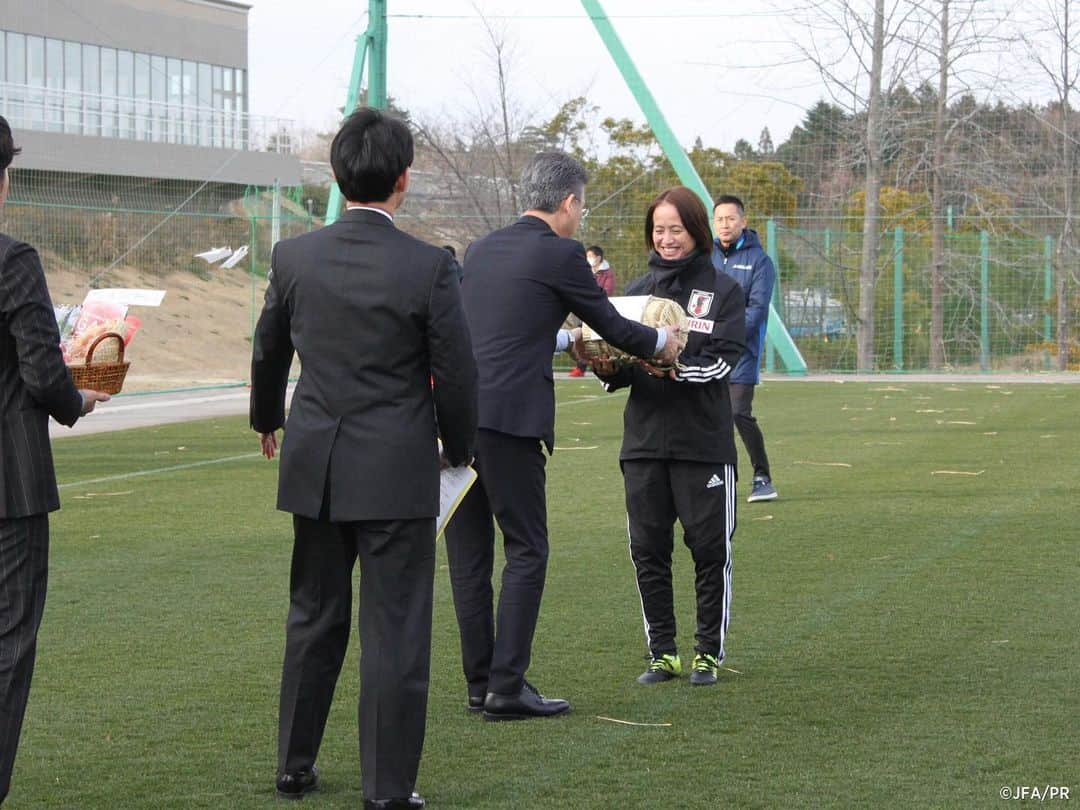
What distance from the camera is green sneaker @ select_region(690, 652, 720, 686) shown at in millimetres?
5781

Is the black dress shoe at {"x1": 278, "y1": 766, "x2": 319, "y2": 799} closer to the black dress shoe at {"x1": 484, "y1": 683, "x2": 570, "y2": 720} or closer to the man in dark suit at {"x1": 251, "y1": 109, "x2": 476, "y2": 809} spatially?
the man in dark suit at {"x1": 251, "y1": 109, "x2": 476, "y2": 809}

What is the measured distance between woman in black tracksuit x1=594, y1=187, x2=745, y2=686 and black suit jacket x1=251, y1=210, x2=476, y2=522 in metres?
1.59

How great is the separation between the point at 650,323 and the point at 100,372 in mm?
1961

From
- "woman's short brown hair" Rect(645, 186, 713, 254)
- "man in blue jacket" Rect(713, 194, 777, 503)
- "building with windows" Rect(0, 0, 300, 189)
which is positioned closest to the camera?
"woman's short brown hair" Rect(645, 186, 713, 254)

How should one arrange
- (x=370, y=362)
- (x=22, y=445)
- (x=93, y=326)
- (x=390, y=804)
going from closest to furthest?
(x=22, y=445) < (x=370, y=362) < (x=390, y=804) < (x=93, y=326)

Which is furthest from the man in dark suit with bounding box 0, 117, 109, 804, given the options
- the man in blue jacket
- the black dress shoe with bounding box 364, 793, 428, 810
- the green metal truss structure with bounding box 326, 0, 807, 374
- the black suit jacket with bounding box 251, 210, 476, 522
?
the green metal truss structure with bounding box 326, 0, 807, 374

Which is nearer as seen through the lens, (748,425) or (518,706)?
(518,706)

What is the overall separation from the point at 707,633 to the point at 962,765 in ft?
4.44

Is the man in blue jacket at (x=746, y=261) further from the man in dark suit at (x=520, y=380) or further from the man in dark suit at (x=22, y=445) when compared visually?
the man in dark suit at (x=22, y=445)

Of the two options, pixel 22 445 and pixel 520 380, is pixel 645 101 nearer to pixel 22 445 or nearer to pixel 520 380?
pixel 520 380

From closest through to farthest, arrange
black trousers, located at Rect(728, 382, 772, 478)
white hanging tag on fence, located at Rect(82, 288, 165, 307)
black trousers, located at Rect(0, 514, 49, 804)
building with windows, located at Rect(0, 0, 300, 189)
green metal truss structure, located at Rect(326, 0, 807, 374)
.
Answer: black trousers, located at Rect(0, 514, 49, 804) → white hanging tag on fence, located at Rect(82, 288, 165, 307) → black trousers, located at Rect(728, 382, 772, 478) → green metal truss structure, located at Rect(326, 0, 807, 374) → building with windows, located at Rect(0, 0, 300, 189)

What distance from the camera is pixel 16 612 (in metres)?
4.07

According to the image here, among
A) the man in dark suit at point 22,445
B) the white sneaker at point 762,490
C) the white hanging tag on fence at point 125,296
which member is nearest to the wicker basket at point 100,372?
the white hanging tag on fence at point 125,296

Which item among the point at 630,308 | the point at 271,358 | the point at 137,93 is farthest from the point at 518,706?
the point at 137,93
